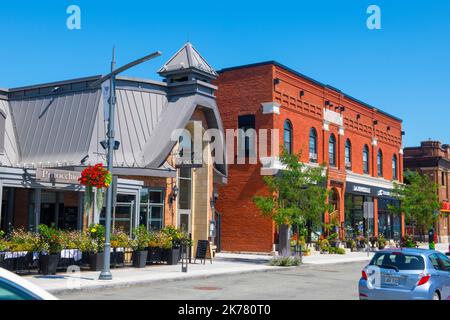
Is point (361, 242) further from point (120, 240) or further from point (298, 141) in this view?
point (120, 240)

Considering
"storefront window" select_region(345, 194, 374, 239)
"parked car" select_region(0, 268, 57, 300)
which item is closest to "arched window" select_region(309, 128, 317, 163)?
"storefront window" select_region(345, 194, 374, 239)

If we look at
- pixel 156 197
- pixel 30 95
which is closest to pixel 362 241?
pixel 156 197

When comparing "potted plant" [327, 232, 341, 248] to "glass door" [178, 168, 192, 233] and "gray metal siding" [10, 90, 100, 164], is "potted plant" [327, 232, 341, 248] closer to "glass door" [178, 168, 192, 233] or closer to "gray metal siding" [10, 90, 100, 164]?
"glass door" [178, 168, 192, 233]

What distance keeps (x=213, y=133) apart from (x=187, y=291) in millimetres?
13406

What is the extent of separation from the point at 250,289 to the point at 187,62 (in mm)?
14409

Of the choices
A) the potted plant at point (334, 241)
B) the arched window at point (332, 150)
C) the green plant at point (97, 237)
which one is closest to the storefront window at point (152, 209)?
the green plant at point (97, 237)

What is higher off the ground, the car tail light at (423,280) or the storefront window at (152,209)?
the storefront window at (152,209)

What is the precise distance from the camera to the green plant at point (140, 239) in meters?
20.9

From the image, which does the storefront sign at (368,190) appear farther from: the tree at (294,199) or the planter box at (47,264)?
the planter box at (47,264)

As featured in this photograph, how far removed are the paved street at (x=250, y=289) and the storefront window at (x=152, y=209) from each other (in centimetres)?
603

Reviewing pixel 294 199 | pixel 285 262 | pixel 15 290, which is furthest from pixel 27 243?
pixel 15 290

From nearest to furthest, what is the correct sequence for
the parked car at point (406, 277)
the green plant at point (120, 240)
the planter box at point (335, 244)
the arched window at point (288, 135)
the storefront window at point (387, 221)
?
the parked car at point (406, 277)
the green plant at point (120, 240)
the arched window at point (288, 135)
the planter box at point (335, 244)
the storefront window at point (387, 221)

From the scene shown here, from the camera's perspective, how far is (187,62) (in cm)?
2697
